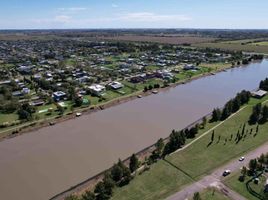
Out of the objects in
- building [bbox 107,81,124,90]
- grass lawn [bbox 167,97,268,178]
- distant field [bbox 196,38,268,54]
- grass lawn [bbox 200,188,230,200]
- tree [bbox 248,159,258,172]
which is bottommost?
grass lawn [bbox 200,188,230,200]

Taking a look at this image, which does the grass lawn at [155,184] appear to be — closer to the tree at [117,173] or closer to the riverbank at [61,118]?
the tree at [117,173]

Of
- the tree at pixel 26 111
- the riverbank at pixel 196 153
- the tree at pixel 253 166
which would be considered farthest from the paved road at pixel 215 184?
the tree at pixel 26 111

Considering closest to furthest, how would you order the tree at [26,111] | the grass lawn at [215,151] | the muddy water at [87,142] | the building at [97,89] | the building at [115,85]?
the muddy water at [87,142] < the grass lawn at [215,151] < the tree at [26,111] < the building at [97,89] < the building at [115,85]

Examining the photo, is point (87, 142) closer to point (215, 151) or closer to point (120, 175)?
point (120, 175)

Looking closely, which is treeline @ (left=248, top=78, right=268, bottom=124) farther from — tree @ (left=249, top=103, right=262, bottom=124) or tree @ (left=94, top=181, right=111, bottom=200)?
tree @ (left=94, top=181, right=111, bottom=200)

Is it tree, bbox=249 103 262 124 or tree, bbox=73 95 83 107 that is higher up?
tree, bbox=249 103 262 124

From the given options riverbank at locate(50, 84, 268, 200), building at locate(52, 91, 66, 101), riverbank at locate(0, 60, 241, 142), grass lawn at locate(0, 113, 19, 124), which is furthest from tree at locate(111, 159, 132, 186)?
building at locate(52, 91, 66, 101)
